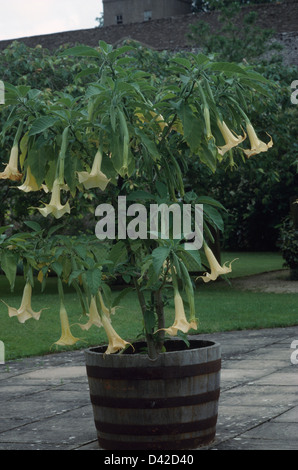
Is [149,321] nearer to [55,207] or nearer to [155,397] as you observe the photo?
[155,397]

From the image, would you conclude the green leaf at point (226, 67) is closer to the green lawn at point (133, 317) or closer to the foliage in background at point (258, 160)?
the foliage in background at point (258, 160)

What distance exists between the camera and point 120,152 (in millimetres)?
3916

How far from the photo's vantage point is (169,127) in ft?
14.2

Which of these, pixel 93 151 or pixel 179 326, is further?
pixel 93 151

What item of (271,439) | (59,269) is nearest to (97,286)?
(59,269)

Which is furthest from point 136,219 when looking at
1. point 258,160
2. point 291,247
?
point 291,247

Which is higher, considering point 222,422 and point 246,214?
point 246,214

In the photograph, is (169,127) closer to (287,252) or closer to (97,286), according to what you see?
(97,286)

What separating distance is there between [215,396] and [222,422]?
2.36 ft

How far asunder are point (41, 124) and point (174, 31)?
112 ft

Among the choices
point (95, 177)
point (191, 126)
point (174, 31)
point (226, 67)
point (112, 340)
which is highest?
point (174, 31)

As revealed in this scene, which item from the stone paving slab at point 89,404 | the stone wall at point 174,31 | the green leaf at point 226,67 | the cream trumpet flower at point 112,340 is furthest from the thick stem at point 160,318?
the stone wall at point 174,31

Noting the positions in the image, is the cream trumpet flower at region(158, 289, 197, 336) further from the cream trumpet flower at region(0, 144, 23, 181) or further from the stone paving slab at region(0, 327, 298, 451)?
the cream trumpet flower at region(0, 144, 23, 181)

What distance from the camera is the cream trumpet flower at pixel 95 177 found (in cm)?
382
